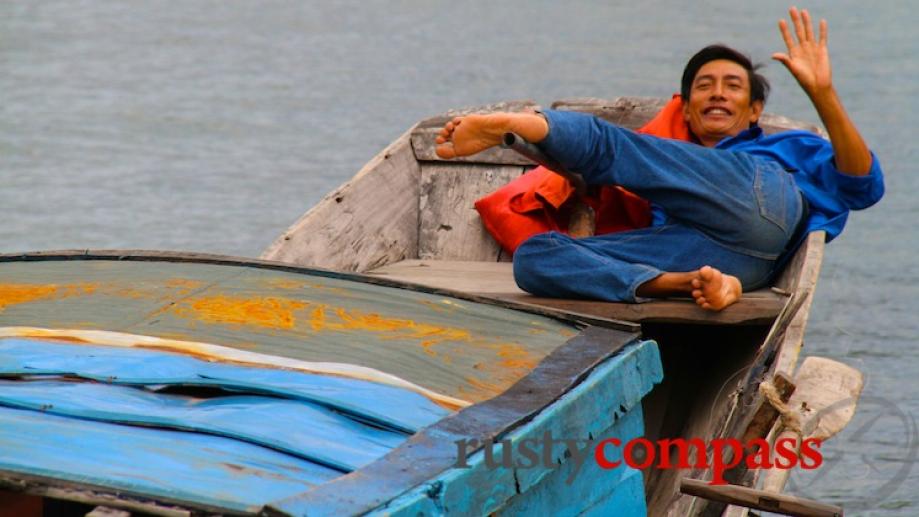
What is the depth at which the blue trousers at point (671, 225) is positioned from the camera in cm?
361

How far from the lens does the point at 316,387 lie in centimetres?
247

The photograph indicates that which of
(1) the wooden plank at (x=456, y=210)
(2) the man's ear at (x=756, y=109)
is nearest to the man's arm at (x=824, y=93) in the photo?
(2) the man's ear at (x=756, y=109)

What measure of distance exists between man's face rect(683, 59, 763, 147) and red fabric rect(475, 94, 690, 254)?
0.37 feet

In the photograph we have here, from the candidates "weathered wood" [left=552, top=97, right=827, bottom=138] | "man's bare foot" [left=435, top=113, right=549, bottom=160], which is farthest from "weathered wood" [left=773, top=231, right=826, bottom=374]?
"weathered wood" [left=552, top=97, right=827, bottom=138]

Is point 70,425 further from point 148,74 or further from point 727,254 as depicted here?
point 148,74

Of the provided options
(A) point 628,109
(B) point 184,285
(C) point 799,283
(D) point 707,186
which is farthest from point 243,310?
(A) point 628,109

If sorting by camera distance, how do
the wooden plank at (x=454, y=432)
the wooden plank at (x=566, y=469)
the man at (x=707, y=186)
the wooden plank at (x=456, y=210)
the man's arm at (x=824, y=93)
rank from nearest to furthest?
the wooden plank at (x=454, y=432)
the wooden plank at (x=566, y=469)
the man at (x=707, y=186)
the man's arm at (x=824, y=93)
the wooden plank at (x=456, y=210)

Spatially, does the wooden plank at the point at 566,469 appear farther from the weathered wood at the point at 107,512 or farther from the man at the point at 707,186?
the man at the point at 707,186

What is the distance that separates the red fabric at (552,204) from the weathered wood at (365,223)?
0.29 metres

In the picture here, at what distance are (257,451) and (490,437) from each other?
0.37 m

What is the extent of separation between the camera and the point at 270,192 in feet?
33.3

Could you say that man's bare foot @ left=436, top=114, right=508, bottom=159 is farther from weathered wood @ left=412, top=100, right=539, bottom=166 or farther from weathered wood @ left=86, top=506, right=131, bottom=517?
weathered wood @ left=86, top=506, right=131, bottom=517

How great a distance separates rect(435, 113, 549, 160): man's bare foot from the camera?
11.2ft

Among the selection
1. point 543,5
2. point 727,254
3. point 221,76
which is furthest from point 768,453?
point 543,5
